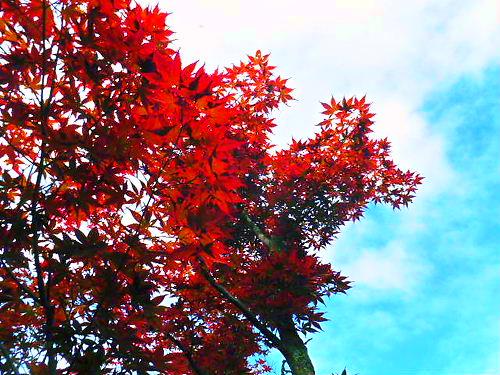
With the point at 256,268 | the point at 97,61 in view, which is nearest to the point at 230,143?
the point at 97,61

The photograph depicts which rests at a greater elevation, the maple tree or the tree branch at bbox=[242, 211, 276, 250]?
the tree branch at bbox=[242, 211, 276, 250]

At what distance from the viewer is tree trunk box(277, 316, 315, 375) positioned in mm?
7605

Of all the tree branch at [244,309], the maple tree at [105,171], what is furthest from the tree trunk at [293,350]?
the maple tree at [105,171]

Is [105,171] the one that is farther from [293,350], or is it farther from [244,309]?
[293,350]

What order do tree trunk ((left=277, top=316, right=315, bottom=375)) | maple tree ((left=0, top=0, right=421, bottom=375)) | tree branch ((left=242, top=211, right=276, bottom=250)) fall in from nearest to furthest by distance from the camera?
Answer: maple tree ((left=0, top=0, right=421, bottom=375)) < tree trunk ((left=277, top=316, right=315, bottom=375)) < tree branch ((left=242, top=211, right=276, bottom=250))

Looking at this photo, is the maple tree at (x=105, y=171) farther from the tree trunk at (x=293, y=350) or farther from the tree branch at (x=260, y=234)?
the tree branch at (x=260, y=234)

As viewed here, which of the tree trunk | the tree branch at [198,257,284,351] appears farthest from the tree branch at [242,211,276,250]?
the tree branch at [198,257,284,351]

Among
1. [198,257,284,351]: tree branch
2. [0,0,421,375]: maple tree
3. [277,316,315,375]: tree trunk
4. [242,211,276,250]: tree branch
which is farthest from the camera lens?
[242,211,276,250]: tree branch

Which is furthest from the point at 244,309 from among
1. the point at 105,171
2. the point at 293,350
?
the point at 105,171

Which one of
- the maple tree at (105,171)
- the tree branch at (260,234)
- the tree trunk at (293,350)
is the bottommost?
the maple tree at (105,171)

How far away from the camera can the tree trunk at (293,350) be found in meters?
7.61

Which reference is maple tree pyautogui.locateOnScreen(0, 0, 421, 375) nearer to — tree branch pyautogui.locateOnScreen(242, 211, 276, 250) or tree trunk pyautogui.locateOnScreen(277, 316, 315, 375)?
tree trunk pyautogui.locateOnScreen(277, 316, 315, 375)

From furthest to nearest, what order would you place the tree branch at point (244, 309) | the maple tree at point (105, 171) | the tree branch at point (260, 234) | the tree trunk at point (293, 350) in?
1. the tree branch at point (260, 234)
2. the tree trunk at point (293, 350)
3. the tree branch at point (244, 309)
4. the maple tree at point (105, 171)

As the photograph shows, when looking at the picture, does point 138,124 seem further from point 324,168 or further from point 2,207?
point 324,168
